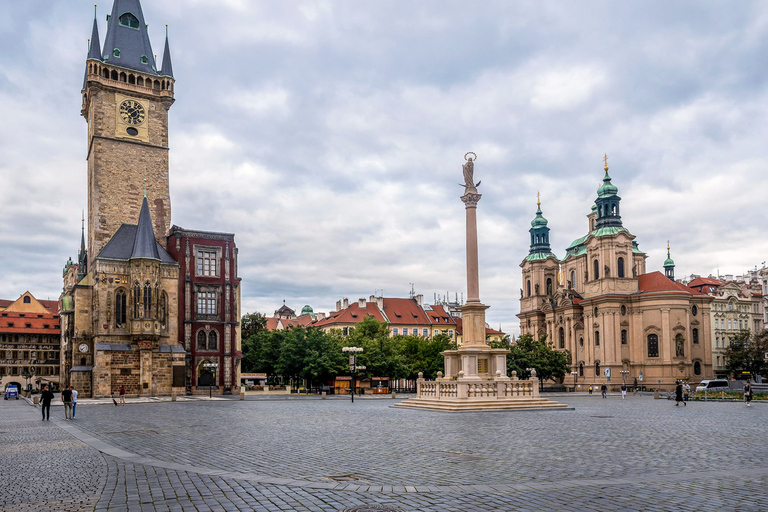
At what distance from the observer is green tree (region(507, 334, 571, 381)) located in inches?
3083

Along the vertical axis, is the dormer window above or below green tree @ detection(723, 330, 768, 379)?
above

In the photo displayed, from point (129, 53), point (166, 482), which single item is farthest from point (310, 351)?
point (166, 482)

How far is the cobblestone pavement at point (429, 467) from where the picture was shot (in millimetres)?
10047

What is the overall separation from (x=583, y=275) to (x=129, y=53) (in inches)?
2669

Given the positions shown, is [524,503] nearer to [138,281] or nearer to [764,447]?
[764,447]

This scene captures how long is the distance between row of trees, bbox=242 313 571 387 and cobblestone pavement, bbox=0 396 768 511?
44.9 metres

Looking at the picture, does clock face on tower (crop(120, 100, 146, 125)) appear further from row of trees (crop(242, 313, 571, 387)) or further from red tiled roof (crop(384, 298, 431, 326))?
red tiled roof (crop(384, 298, 431, 326))

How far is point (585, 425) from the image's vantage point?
2444 centimetres

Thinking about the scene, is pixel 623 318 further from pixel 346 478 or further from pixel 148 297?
pixel 346 478

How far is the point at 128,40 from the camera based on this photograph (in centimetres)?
7044

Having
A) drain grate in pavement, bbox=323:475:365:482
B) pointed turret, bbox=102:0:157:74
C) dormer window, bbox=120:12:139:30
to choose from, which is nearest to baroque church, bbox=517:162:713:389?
pointed turret, bbox=102:0:157:74

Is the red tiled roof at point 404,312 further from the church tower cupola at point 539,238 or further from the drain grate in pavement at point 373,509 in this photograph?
the drain grate in pavement at point 373,509

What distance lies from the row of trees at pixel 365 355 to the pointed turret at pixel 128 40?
31.6 meters

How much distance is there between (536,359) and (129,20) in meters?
57.6
